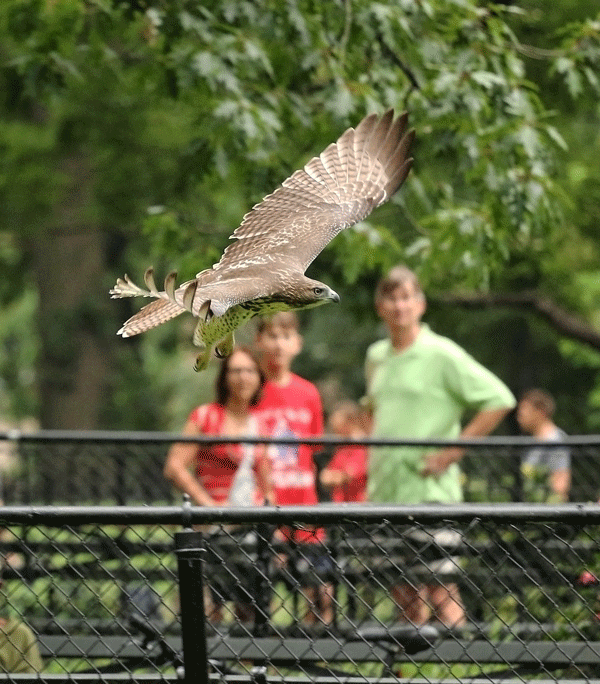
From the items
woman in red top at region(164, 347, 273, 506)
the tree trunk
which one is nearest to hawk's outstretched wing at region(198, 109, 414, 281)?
woman in red top at region(164, 347, 273, 506)

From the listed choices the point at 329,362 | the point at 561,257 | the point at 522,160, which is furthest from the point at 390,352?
the point at 329,362

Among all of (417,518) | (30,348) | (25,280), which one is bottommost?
(30,348)

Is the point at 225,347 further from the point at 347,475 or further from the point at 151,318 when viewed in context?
the point at 347,475

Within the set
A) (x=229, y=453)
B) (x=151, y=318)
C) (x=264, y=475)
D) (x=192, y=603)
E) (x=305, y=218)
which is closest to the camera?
(x=192, y=603)

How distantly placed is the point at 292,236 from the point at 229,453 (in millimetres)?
1496

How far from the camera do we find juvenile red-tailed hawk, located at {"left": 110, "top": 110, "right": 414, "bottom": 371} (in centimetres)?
388

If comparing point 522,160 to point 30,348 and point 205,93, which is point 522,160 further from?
point 30,348

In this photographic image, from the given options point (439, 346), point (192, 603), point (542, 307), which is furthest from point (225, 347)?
point (542, 307)

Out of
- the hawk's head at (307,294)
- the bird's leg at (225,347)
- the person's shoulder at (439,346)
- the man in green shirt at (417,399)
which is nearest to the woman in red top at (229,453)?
the man in green shirt at (417,399)

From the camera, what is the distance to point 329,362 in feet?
80.3

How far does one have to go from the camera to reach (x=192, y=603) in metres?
2.71

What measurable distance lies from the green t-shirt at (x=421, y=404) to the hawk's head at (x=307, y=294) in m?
1.86

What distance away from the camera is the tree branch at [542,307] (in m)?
11.4

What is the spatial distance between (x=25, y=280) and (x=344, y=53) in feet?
40.9
